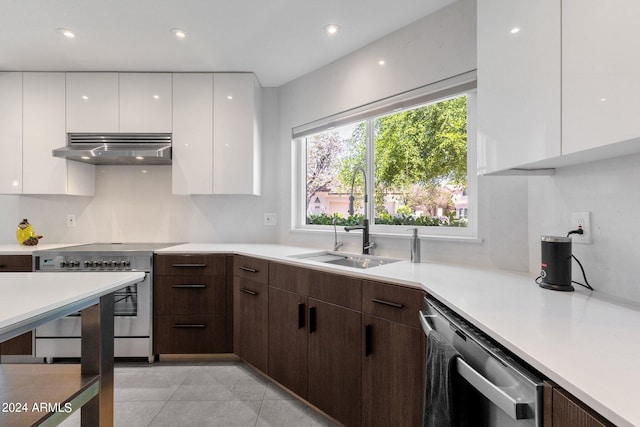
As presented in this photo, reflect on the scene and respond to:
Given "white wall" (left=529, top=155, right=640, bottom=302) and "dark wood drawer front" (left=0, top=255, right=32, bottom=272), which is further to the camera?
"dark wood drawer front" (left=0, top=255, right=32, bottom=272)

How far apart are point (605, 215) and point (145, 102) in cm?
321

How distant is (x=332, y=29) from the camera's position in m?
2.12

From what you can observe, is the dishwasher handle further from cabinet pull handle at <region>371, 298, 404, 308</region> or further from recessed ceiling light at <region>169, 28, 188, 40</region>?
recessed ceiling light at <region>169, 28, 188, 40</region>

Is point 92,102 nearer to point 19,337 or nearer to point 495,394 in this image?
point 19,337

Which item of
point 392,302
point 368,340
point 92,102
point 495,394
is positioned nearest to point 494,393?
point 495,394

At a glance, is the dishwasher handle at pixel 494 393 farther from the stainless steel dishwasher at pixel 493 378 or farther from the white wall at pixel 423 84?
the white wall at pixel 423 84

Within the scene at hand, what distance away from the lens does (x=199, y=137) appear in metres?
2.72

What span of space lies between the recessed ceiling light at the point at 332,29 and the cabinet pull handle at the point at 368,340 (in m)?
1.92

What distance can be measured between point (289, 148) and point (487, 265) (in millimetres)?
1963

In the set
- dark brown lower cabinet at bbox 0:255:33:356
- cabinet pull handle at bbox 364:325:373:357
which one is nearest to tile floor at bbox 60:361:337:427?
cabinet pull handle at bbox 364:325:373:357

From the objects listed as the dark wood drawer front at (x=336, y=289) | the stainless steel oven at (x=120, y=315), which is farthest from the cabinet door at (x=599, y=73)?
the stainless steel oven at (x=120, y=315)

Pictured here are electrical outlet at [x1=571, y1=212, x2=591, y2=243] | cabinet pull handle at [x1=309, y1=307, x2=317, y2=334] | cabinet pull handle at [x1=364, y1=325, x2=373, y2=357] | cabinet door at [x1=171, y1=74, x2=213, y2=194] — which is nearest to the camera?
electrical outlet at [x1=571, y1=212, x2=591, y2=243]

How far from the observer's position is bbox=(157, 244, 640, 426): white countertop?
0.52 metres

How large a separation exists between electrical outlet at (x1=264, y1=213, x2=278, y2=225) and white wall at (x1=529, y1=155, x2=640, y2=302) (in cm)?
221
